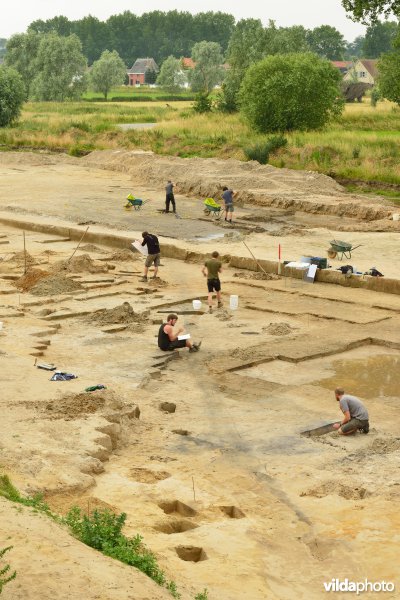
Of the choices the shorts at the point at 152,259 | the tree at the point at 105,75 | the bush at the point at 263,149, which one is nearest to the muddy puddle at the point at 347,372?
the shorts at the point at 152,259

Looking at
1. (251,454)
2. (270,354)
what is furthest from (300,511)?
(270,354)

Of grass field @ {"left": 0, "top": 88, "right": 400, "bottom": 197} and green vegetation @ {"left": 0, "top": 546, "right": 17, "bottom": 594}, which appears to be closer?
green vegetation @ {"left": 0, "top": 546, "right": 17, "bottom": 594}

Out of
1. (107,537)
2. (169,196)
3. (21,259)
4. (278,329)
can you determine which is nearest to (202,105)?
(169,196)

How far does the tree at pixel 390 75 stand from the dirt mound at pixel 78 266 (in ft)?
92.9

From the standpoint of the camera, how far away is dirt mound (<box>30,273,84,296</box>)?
24.9 m

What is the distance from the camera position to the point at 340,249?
93.4ft

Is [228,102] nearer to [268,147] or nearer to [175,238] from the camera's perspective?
[268,147]

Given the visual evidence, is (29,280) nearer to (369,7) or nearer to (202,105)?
(369,7)

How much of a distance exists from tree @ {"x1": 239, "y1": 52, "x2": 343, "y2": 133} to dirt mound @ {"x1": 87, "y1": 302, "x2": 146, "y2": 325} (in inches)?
1310

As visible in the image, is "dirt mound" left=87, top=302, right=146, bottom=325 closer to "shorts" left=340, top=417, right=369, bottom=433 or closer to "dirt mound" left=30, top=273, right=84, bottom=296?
"dirt mound" left=30, top=273, right=84, bottom=296

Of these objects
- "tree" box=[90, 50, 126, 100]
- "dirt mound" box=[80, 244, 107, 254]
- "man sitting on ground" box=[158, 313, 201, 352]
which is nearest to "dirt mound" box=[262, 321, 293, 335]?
"man sitting on ground" box=[158, 313, 201, 352]

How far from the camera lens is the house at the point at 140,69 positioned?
608 feet

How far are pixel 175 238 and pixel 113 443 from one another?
60.1 ft

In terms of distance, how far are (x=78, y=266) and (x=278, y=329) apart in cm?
772
